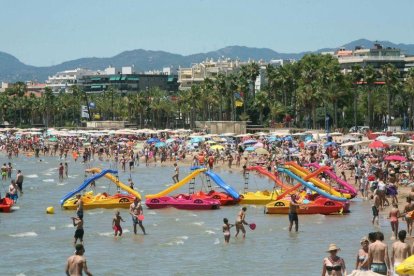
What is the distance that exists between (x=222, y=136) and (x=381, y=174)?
46694mm

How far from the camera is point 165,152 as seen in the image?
75.8m

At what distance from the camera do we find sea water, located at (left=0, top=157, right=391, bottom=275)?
23.7 m

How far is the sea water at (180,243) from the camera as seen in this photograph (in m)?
23.7

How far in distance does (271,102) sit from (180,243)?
8022 centimetres

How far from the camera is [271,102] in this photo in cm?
10719

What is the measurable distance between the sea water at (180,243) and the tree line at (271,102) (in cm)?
5501

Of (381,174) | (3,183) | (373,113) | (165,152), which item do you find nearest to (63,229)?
(381,174)

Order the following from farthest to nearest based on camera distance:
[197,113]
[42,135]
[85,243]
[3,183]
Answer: [197,113], [42,135], [3,183], [85,243]

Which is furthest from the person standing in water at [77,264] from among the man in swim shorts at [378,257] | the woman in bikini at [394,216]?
the woman in bikini at [394,216]

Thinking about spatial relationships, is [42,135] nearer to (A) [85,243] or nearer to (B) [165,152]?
(B) [165,152]

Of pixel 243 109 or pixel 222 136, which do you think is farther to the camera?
pixel 243 109

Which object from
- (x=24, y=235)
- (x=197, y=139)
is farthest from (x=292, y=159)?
(x=24, y=235)

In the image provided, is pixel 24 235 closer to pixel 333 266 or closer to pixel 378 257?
pixel 333 266

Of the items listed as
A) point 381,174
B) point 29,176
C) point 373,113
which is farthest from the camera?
point 373,113
